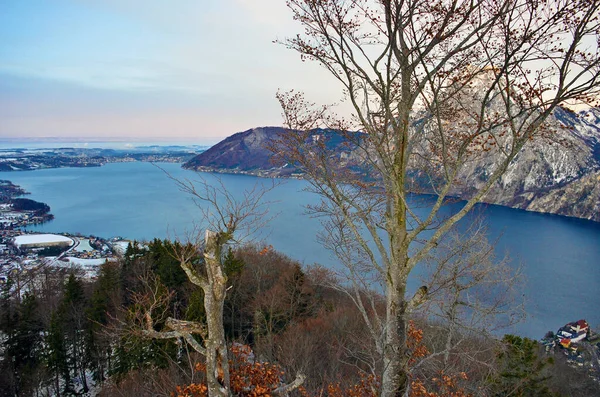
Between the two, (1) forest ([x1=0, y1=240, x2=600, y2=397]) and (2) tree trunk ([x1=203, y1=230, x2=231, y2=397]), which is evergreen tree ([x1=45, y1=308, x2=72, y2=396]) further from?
(2) tree trunk ([x1=203, y1=230, x2=231, y2=397])

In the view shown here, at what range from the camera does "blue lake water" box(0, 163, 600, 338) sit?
2138 cm

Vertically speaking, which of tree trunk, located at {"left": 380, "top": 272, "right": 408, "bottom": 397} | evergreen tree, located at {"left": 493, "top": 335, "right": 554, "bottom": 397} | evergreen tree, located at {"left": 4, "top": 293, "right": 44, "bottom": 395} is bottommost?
evergreen tree, located at {"left": 4, "top": 293, "right": 44, "bottom": 395}

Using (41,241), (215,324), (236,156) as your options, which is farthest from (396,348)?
(236,156)

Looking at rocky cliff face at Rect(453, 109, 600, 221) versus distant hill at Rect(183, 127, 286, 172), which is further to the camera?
distant hill at Rect(183, 127, 286, 172)

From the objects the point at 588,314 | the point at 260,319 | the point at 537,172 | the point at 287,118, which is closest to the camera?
the point at 287,118

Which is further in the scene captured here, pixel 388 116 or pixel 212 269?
pixel 388 116

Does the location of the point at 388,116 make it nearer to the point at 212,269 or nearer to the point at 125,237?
the point at 212,269

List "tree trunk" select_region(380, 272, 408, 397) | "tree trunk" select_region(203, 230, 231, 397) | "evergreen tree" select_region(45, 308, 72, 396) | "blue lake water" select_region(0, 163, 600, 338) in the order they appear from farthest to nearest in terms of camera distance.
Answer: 1. "blue lake water" select_region(0, 163, 600, 338)
2. "evergreen tree" select_region(45, 308, 72, 396)
3. "tree trunk" select_region(380, 272, 408, 397)
4. "tree trunk" select_region(203, 230, 231, 397)

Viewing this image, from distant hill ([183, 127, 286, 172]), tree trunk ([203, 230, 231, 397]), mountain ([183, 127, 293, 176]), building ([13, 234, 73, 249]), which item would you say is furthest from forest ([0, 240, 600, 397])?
distant hill ([183, 127, 286, 172])

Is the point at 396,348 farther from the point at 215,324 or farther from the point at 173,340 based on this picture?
the point at 173,340

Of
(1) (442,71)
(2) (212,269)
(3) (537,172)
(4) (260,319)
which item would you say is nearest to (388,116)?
(1) (442,71)

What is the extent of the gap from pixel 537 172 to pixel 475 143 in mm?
66776

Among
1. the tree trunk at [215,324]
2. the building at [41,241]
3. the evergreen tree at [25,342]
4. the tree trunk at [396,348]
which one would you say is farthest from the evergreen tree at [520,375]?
the building at [41,241]

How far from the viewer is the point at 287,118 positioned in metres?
3.89
